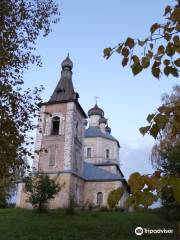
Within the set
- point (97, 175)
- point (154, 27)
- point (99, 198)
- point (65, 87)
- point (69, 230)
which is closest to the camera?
point (154, 27)

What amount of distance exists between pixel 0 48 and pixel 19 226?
9906 mm

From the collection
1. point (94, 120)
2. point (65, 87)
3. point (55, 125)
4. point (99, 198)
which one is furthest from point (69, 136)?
point (94, 120)

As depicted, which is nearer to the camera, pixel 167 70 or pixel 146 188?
pixel 146 188

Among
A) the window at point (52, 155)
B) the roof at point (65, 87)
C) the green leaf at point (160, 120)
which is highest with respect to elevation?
the roof at point (65, 87)

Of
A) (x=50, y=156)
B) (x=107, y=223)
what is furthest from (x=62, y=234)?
(x=50, y=156)

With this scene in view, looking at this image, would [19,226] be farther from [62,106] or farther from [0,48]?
[62,106]

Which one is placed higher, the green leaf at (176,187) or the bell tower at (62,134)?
the bell tower at (62,134)

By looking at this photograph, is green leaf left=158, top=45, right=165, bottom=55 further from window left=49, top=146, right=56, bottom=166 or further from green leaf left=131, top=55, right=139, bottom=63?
window left=49, top=146, right=56, bottom=166

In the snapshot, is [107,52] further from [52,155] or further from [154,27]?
[52,155]

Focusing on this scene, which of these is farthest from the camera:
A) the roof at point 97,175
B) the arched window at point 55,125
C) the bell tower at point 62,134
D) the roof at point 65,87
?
the roof at point 97,175

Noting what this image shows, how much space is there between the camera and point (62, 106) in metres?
33.6

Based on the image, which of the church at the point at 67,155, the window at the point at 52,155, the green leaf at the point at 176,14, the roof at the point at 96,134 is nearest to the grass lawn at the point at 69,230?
the church at the point at 67,155

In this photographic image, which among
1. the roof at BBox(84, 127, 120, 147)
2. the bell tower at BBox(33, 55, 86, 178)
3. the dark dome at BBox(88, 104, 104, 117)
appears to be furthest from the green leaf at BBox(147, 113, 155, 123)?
the dark dome at BBox(88, 104, 104, 117)

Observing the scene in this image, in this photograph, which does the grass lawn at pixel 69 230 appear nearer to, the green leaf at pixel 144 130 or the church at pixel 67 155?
the church at pixel 67 155
